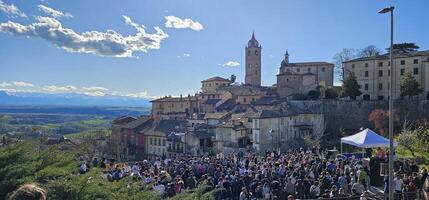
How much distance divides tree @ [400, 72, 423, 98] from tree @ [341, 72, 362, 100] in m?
7.27

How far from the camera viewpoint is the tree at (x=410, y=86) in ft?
185

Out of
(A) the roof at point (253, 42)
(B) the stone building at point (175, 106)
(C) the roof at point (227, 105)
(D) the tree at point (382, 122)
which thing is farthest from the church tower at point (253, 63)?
(D) the tree at point (382, 122)

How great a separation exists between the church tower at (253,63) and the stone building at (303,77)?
1806 cm

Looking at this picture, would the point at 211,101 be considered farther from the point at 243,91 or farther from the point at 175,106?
the point at 175,106

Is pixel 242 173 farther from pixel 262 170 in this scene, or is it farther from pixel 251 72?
pixel 251 72

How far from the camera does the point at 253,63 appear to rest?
10962 centimetres

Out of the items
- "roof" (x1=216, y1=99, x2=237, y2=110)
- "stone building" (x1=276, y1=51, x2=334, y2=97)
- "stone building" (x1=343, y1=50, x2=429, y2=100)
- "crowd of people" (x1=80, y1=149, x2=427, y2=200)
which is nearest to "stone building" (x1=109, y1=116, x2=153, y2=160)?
"roof" (x1=216, y1=99, x2=237, y2=110)

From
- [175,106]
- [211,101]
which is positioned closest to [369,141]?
[211,101]

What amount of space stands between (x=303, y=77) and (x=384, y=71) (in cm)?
1482

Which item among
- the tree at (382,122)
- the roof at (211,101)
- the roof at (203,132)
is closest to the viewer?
the tree at (382,122)

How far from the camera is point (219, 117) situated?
63.4 meters

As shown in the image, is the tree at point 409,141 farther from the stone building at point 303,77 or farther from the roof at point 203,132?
the stone building at point 303,77

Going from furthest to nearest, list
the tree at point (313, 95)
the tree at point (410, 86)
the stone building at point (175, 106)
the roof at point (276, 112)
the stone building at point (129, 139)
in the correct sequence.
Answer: the stone building at point (175, 106) → the stone building at point (129, 139) → the tree at point (313, 95) → the tree at point (410, 86) → the roof at point (276, 112)

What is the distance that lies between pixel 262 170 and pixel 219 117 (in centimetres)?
4521
